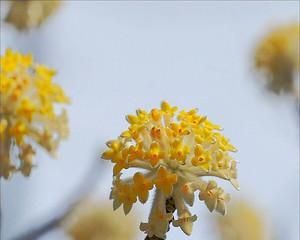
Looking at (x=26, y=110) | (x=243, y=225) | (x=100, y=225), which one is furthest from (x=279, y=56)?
(x=26, y=110)

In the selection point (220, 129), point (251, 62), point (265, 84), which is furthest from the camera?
point (251, 62)

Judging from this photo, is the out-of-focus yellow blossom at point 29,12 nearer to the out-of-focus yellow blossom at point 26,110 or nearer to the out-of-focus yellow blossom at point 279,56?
the out-of-focus yellow blossom at point 26,110

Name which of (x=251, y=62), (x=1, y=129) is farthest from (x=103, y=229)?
(x=251, y=62)

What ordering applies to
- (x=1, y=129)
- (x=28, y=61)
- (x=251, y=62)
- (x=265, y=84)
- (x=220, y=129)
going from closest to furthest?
(x=220, y=129), (x=1, y=129), (x=28, y=61), (x=265, y=84), (x=251, y=62)

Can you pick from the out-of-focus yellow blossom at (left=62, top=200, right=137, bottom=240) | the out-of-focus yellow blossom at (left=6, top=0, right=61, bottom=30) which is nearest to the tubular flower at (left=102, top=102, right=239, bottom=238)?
the out-of-focus yellow blossom at (left=62, top=200, right=137, bottom=240)

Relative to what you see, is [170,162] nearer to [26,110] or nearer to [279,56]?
[26,110]

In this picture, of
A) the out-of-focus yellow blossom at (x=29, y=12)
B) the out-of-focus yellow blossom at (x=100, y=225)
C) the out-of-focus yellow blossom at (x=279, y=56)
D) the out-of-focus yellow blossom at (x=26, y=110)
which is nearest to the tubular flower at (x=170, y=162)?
the out-of-focus yellow blossom at (x=26, y=110)

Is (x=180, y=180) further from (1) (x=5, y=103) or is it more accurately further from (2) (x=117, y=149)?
(1) (x=5, y=103)
